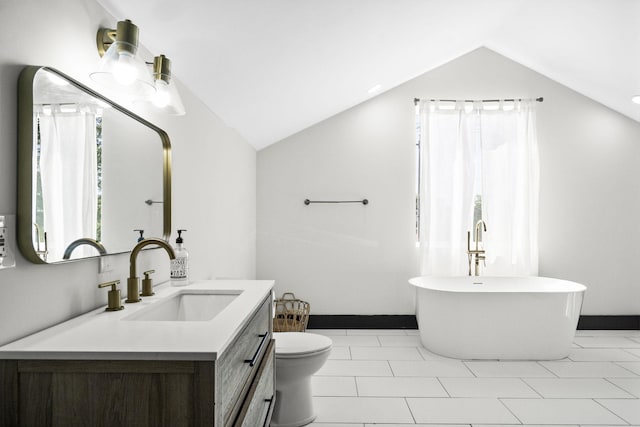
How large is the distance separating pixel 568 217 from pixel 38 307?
15.5ft

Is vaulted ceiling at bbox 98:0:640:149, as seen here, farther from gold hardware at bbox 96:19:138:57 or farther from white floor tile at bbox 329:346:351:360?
white floor tile at bbox 329:346:351:360

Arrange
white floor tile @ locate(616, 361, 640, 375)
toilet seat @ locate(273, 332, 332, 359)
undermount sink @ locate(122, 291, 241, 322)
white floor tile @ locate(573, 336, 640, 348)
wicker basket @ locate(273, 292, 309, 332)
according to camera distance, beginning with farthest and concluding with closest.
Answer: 1. wicker basket @ locate(273, 292, 309, 332)
2. white floor tile @ locate(573, 336, 640, 348)
3. white floor tile @ locate(616, 361, 640, 375)
4. toilet seat @ locate(273, 332, 332, 359)
5. undermount sink @ locate(122, 291, 241, 322)

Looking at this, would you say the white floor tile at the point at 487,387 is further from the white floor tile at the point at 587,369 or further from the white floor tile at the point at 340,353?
the white floor tile at the point at 340,353

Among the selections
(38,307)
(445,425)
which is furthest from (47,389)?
(445,425)

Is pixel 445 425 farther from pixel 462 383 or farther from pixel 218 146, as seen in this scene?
Answer: pixel 218 146

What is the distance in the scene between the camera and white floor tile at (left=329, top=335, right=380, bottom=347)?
4088mm

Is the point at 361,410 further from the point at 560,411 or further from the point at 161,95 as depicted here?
the point at 161,95

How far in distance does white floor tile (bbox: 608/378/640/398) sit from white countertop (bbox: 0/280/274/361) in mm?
2866

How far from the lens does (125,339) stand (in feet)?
3.77

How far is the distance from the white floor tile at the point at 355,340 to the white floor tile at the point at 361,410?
1210mm

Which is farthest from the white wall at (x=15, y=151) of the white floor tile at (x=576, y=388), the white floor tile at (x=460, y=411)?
the white floor tile at (x=576, y=388)

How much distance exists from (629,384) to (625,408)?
1.61 ft

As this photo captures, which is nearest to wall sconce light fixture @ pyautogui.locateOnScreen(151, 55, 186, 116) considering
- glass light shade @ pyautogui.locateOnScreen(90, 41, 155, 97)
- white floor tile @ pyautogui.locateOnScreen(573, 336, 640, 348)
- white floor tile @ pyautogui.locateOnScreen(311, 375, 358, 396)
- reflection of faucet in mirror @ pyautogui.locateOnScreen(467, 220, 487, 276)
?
glass light shade @ pyautogui.locateOnScreen(90, 41, 155, 97)

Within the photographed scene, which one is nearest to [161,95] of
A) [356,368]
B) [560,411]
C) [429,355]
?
[356,368]
